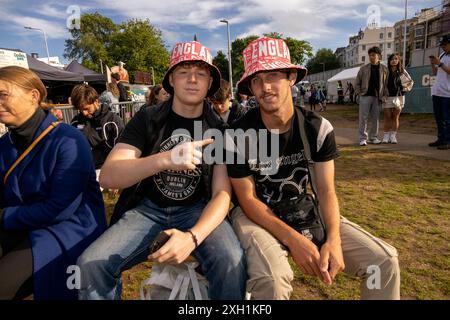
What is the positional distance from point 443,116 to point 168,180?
7.28 metres

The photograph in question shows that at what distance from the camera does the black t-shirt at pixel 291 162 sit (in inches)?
85.0

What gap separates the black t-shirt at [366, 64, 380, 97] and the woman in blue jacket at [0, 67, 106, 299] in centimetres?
760

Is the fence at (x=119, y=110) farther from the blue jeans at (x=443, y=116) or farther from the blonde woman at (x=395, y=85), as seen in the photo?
the blue jeans at (x=443, y=116)

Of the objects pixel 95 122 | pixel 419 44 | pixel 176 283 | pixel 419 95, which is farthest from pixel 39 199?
pixel 419 44

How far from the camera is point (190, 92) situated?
2178 millimetres

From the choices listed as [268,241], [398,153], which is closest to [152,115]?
[268,241]

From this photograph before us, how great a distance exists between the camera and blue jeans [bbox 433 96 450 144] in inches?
269

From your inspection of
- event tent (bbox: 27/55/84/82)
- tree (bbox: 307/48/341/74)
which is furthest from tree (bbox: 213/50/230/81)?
event tent (bbox: 27/55/84/82)

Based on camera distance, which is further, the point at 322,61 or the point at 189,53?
the point at 322,61

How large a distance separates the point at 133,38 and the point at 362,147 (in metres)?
51.1

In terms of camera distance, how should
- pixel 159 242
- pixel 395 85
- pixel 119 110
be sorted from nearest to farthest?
pixel 159 242 → pixel 395 85 → pixel 119 110

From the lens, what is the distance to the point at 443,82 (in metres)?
6.79

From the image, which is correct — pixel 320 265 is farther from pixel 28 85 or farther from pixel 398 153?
pixel 398 153

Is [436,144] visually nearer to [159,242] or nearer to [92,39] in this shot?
[159,242]
